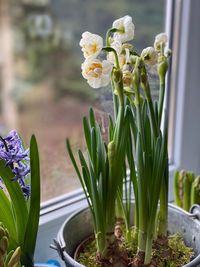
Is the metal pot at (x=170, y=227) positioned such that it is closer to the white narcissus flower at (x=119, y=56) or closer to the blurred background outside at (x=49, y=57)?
the white narcissus flower at (x=119, y=56)

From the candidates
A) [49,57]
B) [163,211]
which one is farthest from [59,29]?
[163,211]

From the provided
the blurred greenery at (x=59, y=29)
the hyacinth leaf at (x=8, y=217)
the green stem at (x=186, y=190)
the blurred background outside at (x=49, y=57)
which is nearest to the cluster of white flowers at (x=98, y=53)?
the hyacinth leaf at (x=8, y=217)

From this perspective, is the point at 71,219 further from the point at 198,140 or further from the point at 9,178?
the point at 198,140

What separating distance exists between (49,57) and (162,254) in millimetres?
1655

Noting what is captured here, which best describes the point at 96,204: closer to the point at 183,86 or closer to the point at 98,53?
the point at 98,53

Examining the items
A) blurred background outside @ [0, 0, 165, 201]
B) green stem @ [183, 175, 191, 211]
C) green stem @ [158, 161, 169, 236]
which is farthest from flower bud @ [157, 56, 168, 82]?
blurred background outside @ [0, 0, 165, 201]

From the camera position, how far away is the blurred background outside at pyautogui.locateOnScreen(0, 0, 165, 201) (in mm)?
1576

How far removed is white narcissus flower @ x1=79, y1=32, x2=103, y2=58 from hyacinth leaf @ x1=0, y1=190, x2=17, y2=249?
283 millimetres

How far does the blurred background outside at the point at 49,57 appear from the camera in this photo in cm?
158

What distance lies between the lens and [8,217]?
60 cm

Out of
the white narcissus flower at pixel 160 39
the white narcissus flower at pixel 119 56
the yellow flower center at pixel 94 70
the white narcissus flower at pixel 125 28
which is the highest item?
the white narcissus flower at pixel 125 28

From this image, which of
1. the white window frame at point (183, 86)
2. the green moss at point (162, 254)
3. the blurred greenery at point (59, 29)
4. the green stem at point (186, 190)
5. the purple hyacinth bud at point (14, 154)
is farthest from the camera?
the blurred greenery at point (59, 29)

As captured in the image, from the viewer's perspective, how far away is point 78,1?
6.21 feet

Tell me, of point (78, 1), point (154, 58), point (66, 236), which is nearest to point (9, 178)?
point (66, 236)
